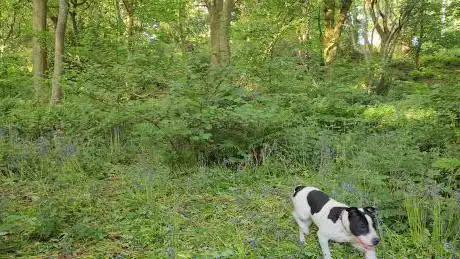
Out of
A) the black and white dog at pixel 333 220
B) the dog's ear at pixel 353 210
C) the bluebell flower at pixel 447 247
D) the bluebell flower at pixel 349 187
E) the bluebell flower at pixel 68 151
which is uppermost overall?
the bluebell flower at pixel 68 151

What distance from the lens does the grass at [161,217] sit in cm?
379

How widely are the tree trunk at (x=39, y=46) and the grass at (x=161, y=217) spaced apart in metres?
5.89

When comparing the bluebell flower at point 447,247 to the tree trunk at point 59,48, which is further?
the tree trunk at point 59,48

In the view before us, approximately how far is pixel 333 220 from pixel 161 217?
6.18ft

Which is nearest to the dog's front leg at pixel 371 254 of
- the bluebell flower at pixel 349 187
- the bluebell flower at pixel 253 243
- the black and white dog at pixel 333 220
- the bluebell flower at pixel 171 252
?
the black and white dog at pixel 333 220

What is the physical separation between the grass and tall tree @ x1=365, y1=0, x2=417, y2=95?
34.4 feet

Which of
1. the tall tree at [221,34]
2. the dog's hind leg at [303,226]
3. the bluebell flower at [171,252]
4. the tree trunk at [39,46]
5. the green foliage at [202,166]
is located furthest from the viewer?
the tall tree at [221,34]

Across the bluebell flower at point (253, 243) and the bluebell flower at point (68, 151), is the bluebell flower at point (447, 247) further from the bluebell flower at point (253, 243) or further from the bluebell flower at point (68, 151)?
the bluebell flower at point (68, 151)

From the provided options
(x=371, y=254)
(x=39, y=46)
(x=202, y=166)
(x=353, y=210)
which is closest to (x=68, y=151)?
(x=202, y=166)

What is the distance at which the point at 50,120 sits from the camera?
828cm

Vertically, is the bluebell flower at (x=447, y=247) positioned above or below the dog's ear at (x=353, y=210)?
Result: below

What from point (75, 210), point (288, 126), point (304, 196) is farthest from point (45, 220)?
point (288, 126)

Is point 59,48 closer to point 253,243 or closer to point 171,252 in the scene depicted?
point 171,252

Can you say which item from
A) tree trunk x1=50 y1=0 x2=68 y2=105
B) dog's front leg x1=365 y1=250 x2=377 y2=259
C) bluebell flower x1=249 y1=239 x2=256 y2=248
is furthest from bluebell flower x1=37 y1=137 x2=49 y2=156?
dog's front leg x1=365 y1=250 x2=377 y2=259
